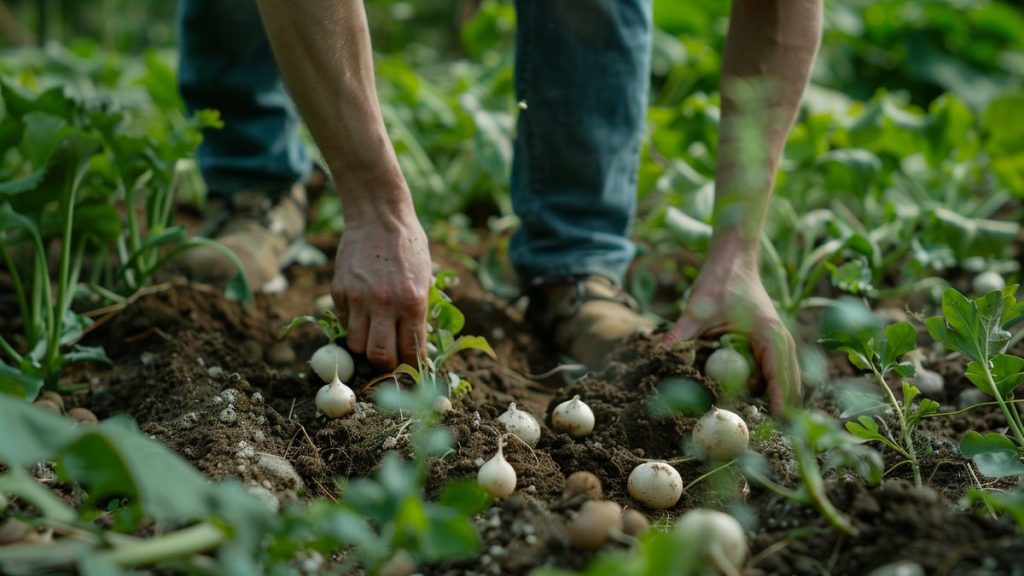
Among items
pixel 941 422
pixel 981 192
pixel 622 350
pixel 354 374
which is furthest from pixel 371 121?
pixel 981 192

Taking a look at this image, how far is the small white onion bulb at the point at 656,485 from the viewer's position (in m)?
1.51

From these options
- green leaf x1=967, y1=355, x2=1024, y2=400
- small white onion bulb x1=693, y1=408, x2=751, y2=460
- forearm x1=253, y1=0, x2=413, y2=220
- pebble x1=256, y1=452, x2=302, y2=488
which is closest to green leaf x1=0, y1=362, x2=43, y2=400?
pebble x1=256, y1=452, x2=302, y2=488

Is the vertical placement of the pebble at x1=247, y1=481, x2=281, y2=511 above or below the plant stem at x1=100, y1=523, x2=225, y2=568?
below

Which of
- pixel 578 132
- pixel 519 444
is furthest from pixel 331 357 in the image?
pixel 578 132

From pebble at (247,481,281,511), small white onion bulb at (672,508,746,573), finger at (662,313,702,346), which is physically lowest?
finger at (662,313,702,346)

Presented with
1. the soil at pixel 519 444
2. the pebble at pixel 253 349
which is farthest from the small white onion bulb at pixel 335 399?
the pebble at pixel 253 349

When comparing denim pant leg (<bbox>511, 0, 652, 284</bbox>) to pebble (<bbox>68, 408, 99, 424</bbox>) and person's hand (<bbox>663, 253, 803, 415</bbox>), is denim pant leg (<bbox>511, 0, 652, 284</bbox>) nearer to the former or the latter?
person's hand (<bbox>663, 253, 803, 415</bbox>)

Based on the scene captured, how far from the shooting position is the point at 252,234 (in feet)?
8.14

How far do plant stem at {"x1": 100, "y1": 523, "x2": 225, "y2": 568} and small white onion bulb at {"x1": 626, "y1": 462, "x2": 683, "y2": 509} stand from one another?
0.68 m

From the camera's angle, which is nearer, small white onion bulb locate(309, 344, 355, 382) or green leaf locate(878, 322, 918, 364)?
green leaf locate(878, 322, 918, 364)

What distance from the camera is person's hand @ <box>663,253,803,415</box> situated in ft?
5.70

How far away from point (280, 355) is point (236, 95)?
2.55ft

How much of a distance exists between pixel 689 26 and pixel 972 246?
2019 mm

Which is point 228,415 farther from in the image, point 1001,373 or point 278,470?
point 1001,373
